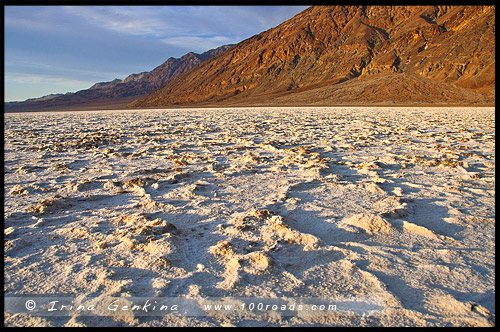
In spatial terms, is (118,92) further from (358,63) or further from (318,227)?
(318,227)

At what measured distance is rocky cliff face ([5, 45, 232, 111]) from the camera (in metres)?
102

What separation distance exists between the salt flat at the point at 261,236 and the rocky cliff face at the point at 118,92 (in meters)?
86.9

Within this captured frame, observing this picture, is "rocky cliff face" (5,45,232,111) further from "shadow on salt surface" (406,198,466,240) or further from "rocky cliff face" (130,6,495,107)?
"shadow on salt surface" (406,198,466,240)

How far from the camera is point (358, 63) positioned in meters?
59.4

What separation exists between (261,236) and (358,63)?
6278cm

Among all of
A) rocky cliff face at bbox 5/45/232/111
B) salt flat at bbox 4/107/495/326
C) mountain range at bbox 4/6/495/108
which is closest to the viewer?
salt flat at bbox 4/107/495/326

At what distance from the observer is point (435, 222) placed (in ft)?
8.81

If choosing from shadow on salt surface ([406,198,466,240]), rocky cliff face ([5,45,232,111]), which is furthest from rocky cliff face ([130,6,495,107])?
shadow on salt surface ([406,198,466,240])

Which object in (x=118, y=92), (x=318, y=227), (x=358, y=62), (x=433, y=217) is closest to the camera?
(x=318, y=227)

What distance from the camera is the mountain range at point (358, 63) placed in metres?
43.5

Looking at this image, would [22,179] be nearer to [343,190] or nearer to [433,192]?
[343,190]

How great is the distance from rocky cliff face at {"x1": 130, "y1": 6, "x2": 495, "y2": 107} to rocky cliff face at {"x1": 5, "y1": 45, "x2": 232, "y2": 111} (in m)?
32.4

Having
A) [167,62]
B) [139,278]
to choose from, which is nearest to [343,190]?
[139,278]

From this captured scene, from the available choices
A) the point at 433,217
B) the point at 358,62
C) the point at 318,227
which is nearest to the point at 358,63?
the point at 358,62
